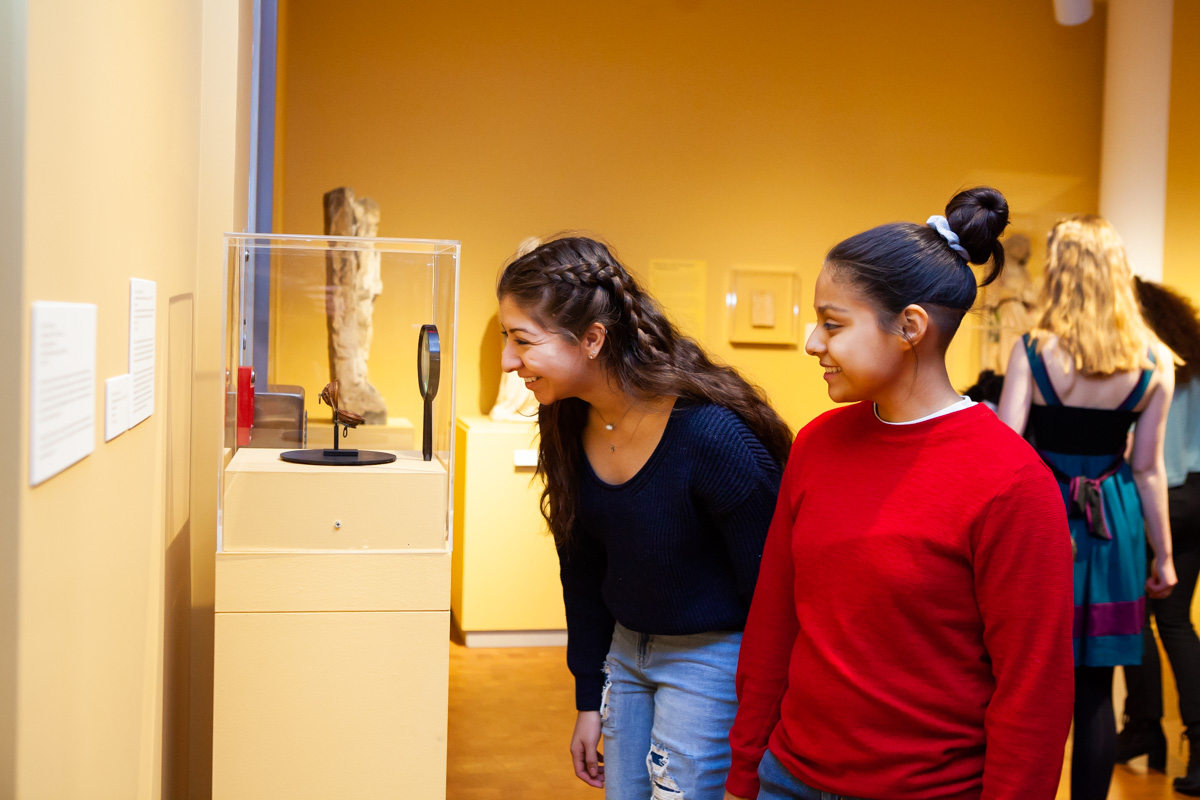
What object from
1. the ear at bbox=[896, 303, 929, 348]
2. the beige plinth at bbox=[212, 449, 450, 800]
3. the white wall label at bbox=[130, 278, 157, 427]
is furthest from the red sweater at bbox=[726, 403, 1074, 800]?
Answer: the white wall label at bbox=[130, 278, 157, 427]

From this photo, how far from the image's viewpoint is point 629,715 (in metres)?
1.88

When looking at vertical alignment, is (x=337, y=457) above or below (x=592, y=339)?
below

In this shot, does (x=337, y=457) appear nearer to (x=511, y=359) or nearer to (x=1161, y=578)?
(x=511, y=359)

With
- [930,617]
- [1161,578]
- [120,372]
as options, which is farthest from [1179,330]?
[120,372]

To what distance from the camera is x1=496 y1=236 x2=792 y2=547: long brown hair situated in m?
1.82

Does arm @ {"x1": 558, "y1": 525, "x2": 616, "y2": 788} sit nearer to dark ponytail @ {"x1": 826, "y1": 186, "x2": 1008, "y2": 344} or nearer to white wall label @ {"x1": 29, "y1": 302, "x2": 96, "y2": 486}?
dark ponytail @ {"x1": 826, "y1": 186, "x2": 1008, "y2": 344}

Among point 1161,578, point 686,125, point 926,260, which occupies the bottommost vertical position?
point 1161,578

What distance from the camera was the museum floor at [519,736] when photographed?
3510mm

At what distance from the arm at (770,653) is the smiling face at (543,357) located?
433 millimetres

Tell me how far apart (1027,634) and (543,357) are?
88 centimetres

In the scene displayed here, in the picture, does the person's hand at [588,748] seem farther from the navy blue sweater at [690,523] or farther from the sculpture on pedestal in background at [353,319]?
the sculpture on pedestal in background at [353,319]

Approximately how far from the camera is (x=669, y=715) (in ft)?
5.84

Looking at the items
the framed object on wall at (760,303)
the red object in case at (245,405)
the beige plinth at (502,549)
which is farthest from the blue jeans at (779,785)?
the framed object on wall at (760,303)

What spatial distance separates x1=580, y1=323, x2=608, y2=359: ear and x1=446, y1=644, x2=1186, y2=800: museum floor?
2.10m
